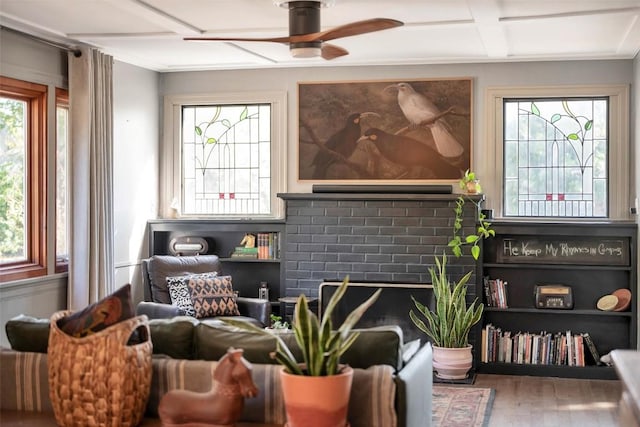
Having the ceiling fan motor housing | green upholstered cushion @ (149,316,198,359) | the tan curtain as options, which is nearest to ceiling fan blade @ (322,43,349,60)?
the ceiling fan motor housing

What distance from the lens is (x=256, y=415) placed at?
320 centimetres

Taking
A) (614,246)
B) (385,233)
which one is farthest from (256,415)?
(614,246)

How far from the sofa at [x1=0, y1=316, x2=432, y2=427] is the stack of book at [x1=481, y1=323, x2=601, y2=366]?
325 cm

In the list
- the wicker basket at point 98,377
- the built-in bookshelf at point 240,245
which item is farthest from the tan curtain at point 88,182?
the wicker basket at point 98,377

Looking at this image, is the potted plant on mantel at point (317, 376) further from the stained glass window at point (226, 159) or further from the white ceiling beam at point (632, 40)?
the stained glass window at point (226, 159)

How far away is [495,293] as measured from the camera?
22.2ft

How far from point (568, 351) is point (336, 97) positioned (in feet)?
9.46

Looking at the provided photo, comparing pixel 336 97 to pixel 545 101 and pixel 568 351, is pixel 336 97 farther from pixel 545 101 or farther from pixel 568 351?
pixel 568 351

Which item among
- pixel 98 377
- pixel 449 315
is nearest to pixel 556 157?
pixel 449 315

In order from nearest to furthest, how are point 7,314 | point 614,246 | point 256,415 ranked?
point 256,415
point 7,314
point 614,246

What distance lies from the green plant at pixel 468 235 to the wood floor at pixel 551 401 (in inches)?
41.0

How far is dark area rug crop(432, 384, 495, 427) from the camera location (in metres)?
5.23

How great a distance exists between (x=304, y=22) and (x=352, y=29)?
483 mm

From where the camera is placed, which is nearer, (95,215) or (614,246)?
(95,215)
